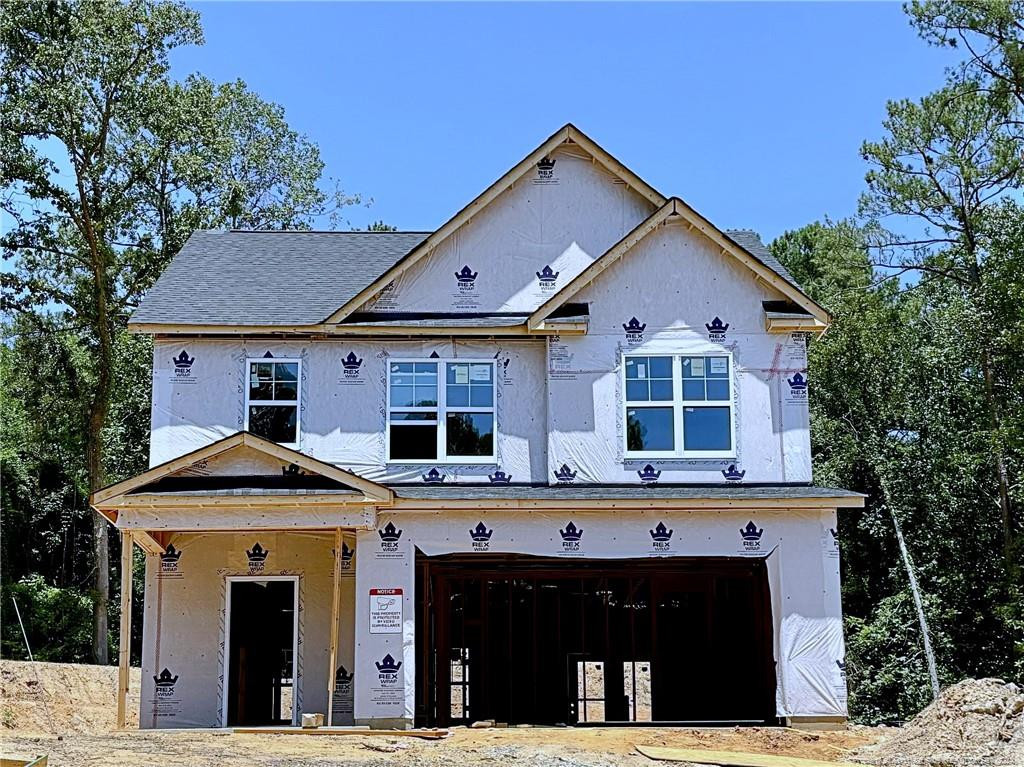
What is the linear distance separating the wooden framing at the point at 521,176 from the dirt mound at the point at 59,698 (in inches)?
385

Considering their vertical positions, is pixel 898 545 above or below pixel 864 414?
below

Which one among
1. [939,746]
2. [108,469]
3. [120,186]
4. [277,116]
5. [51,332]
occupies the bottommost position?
[939,746]

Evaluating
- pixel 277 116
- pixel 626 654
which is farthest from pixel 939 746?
pixel 277 116

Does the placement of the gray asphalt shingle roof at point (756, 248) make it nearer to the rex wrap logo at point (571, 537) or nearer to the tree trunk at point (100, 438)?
the rex wrap logo at point (571, 537)

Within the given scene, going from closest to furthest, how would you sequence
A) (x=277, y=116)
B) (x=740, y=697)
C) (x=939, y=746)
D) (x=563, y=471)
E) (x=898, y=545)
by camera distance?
(x=939, y=746), (x=563, y=471), (x=740, y=697), (x=898, y=545), (x=277, y=116)

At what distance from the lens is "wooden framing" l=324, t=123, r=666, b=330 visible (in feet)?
67.8

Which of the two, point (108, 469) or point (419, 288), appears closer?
point (419, 288)

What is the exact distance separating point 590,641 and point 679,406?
16.6 ft

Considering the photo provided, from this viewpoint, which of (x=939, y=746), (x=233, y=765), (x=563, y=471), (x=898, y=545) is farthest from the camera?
(x=898, y=545)

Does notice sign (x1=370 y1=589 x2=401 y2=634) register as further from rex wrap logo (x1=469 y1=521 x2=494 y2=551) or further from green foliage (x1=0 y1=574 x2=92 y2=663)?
green foliage (x1=0 y1=574 x2=92 y2=663)

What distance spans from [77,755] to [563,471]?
881 centimetres

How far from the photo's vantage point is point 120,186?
3431cm

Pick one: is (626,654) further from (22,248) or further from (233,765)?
(22,248)

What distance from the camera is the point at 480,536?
61.0 ft
